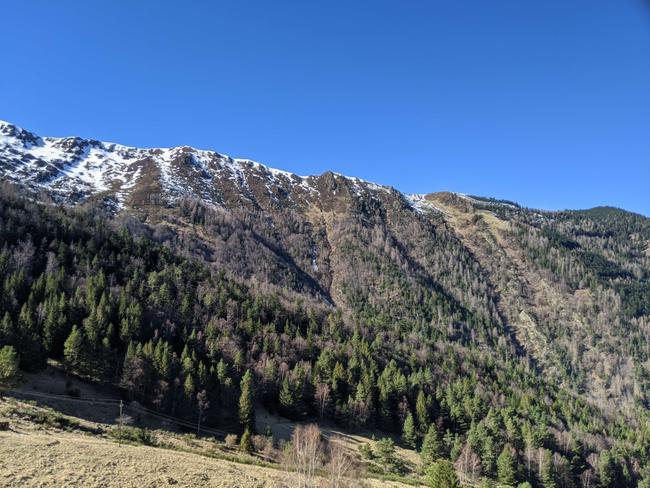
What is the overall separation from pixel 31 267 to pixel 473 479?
123595mm

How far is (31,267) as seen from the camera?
118 metres

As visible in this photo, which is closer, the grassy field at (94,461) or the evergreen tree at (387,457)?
the grassy field at (94,461)

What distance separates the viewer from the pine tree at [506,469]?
8744 cm

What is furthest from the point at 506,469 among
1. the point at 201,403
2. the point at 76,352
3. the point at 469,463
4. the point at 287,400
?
the point at 76,352

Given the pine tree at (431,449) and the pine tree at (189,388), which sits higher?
the pine tree at (189,388)

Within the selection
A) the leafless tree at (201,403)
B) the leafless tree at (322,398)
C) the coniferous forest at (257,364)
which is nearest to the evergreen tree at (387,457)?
the coniferous forest at (257,364)

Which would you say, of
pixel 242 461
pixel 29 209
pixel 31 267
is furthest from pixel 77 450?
pixel 29 209

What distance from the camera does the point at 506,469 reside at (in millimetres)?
87812

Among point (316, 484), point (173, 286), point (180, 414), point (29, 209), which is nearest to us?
point (316, 484)

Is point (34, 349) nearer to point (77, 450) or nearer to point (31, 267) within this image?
point (77, 450)

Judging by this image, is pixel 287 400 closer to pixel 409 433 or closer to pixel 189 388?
pixel 189 388

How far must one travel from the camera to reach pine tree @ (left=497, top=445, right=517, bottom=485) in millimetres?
87438

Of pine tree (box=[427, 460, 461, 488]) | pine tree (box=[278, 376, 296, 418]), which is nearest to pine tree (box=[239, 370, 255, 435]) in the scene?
pine tree (box=[278, 376, 296, 418])

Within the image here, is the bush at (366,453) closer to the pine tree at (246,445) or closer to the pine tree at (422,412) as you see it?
the pine tree at (246,445)
